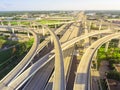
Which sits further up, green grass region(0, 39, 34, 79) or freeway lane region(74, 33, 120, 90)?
freeway lane region(74, 33, 120, 90)

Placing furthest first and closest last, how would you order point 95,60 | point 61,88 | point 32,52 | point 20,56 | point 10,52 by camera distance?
1. point 10,52
2. point 20,56
3. point 95,60
4. point 32,52
5. point 61,88

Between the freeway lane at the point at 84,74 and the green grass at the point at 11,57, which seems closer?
the freeway lane at the point at 84,74

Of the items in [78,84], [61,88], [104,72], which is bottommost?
[104,72]

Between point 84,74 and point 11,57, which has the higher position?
point 84,74

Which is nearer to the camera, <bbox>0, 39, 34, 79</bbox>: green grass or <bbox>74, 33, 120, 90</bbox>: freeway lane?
<bbox>74, 33, 120, 90</bbox>: freeway lane

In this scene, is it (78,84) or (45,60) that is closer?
(78,84)

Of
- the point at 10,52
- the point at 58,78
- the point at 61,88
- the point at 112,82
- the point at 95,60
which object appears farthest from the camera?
the point at 10,52

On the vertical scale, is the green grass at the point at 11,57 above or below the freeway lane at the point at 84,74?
below

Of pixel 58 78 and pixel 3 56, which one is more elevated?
pixel 58 78


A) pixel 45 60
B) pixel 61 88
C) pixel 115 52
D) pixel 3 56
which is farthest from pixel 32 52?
pixel 115 52

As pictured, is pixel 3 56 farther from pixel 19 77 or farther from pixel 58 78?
pixel 58 78

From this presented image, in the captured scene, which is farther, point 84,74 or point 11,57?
point 11,57
